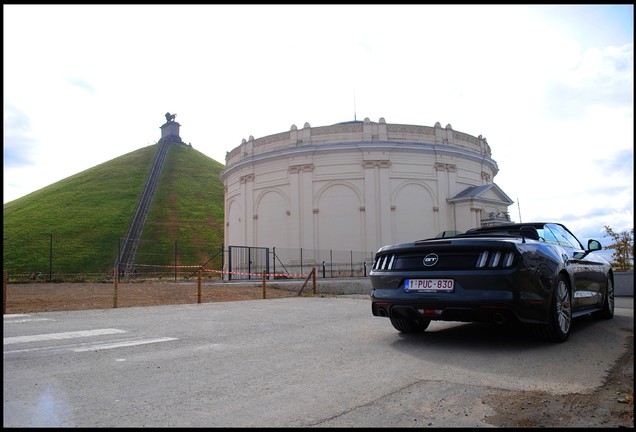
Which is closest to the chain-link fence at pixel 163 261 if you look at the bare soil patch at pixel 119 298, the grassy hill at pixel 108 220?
the grassy hill at pixel 108 220

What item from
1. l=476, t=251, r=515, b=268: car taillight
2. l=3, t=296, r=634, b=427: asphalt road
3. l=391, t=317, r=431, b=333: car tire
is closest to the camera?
l=3, t=296, r=634, b=427: asphalt road

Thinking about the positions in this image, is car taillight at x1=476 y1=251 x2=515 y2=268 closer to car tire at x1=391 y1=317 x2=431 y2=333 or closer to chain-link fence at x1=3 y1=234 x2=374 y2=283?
→ car tire at x1=391 y1=317 x2=431 y2=333

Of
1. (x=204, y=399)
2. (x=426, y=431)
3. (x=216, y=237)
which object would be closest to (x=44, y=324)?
(x=204, y=399)

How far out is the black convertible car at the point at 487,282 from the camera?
5211 mm

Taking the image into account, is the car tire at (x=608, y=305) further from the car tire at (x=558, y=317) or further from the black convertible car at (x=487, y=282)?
the car tire at (x=558, y=317)

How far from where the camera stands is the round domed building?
33.8 metres

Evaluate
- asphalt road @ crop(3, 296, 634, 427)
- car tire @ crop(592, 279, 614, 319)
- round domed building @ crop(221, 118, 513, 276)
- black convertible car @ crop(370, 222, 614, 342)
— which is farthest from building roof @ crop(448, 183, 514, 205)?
black convertible car @ crop(370, 222, 614, 342)

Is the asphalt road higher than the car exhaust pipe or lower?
lower

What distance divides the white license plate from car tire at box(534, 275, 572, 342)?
3.67 ft

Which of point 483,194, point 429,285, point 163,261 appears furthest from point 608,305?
point 163,261

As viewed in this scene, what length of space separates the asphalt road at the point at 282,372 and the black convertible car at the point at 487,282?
14.7 inches

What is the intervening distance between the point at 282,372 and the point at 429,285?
84.3 inches

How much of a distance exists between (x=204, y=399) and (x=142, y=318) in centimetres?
576

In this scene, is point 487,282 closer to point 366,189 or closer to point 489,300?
point 489,300
